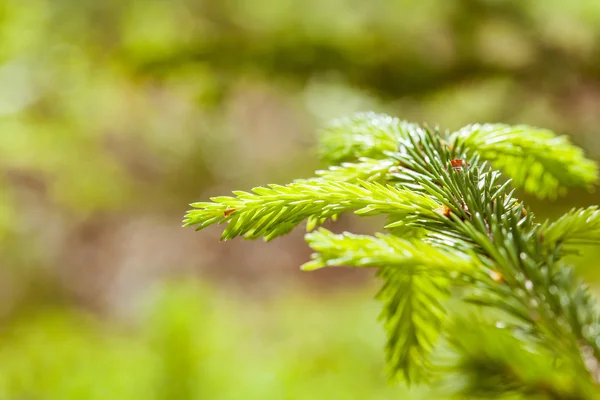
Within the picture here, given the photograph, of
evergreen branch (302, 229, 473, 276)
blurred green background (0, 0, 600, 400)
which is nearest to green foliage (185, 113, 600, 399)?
evergreen branch (302, 229, 473, 276)

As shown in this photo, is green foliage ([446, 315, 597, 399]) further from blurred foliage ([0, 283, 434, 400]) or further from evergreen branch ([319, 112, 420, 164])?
blurred foliage ([0, 283, 434, 400])

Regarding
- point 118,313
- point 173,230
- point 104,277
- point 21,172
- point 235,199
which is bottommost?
point 235,199

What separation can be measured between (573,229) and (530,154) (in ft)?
0.61

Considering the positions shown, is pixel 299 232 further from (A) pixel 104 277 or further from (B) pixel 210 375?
(B) pixel 210 375

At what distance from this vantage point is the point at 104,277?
3.29 metres

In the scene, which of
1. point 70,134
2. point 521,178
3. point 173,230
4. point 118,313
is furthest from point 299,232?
point 521,178

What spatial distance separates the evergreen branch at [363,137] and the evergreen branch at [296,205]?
5.2 inches

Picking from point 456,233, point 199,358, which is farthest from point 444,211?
point 199,358

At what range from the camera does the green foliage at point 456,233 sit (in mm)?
323

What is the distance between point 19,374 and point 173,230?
163 cm

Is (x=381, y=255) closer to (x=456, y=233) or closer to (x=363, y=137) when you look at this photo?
(x=456, y=233)

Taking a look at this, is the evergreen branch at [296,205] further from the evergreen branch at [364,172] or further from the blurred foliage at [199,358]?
the blurred foliage at [199,358]

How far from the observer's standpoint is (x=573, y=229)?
37 centimetres

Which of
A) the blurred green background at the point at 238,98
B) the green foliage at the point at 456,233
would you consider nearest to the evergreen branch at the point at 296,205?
the green foliage at the point at 456,233
